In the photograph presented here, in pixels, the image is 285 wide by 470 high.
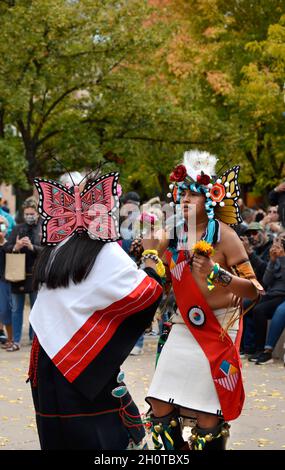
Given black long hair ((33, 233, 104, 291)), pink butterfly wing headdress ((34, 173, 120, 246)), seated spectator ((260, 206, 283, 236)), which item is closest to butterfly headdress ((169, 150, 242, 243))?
pink butterfly wing headdress ((34, 173, 120, 246))

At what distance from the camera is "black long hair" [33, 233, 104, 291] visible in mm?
4418

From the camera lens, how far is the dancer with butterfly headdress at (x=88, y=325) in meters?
4.41

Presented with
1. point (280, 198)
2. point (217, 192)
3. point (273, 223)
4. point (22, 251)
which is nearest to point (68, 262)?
point (217, 192)

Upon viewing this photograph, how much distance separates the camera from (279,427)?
23.7ft

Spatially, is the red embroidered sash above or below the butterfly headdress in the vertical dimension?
below

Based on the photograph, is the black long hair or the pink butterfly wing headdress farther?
the pink butterfly wing headdress

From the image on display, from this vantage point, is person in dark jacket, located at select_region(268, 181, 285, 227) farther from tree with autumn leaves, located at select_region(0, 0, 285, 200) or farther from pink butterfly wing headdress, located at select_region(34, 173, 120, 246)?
pink butterfly wing headdress, located at select_region(34, 173, 120, 246)

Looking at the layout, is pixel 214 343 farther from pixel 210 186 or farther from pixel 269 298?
pixel 269 298

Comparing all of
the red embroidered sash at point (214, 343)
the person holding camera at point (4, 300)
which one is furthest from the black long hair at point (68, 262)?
the person holding camera at point (4, 300)

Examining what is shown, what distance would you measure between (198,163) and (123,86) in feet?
43.8

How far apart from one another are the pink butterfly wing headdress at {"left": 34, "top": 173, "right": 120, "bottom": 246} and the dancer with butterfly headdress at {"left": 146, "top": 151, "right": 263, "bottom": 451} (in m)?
0.74

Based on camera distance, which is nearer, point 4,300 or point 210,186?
point 210,186

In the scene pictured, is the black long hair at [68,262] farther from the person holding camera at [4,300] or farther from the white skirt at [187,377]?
the person holding camera at [4,300]

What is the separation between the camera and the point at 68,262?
4449 mm
